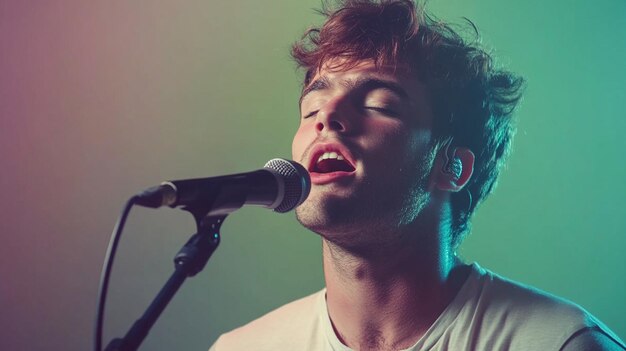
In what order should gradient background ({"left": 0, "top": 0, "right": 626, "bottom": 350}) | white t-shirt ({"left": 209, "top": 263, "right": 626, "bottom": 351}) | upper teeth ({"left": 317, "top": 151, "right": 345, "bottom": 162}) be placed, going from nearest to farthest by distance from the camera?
white t-shirt ({"left": 209, "top": 263, "right": 626, "bottom": 351}) → upper teeth ({"left": 317, "top": 151, "right": 345, "bottom": 162}) → gradient background ({"left": 0, "top": 0, "right": 626, "bottom": 350})

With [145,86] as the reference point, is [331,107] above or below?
above

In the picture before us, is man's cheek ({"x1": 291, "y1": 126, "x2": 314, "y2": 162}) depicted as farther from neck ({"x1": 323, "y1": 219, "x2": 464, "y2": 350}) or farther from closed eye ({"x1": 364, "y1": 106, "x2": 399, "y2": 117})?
neck ({"x1": 323, "y1": 219, "x2": 464, "y2": 350})

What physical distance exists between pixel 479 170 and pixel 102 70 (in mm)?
1859

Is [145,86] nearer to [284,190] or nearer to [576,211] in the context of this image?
[284,190]

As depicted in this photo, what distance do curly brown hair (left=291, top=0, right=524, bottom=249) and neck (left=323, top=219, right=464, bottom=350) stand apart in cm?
26

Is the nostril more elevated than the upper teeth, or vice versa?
the nostril

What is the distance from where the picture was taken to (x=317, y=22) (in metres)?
3.01

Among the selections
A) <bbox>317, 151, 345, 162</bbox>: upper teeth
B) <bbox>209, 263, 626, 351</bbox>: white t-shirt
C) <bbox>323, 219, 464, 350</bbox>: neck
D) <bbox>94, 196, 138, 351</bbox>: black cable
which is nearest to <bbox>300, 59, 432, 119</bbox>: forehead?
<bbox>317, 151, 345, 162</bbox>: upper teeth

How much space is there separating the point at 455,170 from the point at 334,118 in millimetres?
580

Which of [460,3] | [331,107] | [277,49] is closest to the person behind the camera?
[331,107]

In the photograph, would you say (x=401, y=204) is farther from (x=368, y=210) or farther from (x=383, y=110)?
(x=383, y=110)

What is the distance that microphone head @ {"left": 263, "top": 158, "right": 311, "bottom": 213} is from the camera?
149cm

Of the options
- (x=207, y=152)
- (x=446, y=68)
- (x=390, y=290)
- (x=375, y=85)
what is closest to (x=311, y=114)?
(x=375, y=85)

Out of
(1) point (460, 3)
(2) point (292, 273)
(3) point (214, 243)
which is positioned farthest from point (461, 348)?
(1) point (460, 3)
